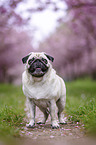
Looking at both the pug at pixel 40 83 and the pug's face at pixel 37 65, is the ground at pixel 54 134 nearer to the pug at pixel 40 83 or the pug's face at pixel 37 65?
the pug at pixel 40 83

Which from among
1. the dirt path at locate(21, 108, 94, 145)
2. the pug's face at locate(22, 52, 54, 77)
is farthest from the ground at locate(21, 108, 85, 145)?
the pug's face at locate(22, 52, 54, 77)

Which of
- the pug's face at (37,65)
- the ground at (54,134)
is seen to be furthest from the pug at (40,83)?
the ground at (54,134)

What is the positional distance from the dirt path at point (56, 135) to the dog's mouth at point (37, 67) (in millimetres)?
1111

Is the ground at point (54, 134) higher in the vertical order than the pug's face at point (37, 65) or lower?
lower

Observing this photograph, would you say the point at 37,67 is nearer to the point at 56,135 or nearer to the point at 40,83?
the point at 40,83

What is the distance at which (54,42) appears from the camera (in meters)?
35.4

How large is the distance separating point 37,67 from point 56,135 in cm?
134

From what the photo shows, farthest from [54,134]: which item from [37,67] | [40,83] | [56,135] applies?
[37,67]

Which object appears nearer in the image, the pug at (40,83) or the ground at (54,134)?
the ground at (54,134)

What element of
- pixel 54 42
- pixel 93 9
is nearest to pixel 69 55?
pixel 54 42

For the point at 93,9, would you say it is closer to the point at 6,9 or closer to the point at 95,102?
the point at 6,9

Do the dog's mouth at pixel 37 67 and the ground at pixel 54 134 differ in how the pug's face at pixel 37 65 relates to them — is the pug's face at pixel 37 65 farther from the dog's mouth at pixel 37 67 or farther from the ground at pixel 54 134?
the ground at pixel 54 134

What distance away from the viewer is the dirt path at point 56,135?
3.32 meters

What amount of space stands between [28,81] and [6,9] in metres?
6.82
